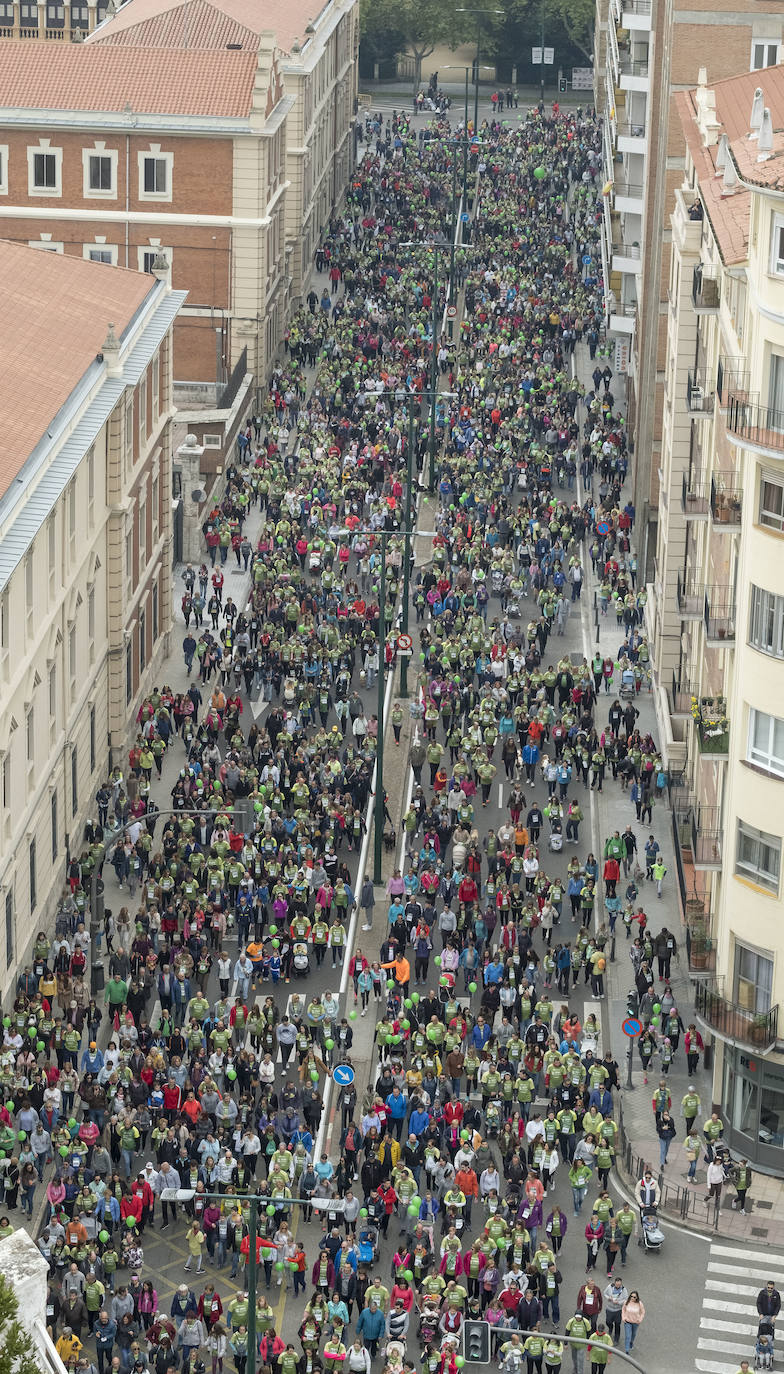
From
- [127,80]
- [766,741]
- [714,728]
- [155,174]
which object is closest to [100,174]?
[155,174]

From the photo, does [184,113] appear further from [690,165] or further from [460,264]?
[690,165]

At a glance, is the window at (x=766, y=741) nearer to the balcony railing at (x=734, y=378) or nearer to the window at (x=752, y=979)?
the window at (x=752, y=979)

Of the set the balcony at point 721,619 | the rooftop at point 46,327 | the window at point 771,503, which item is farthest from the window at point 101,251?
the window at point 771,503

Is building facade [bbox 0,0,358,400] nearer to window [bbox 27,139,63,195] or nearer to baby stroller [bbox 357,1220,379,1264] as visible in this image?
window [bbox 27,139,63,195]

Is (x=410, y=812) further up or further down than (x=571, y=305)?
further down

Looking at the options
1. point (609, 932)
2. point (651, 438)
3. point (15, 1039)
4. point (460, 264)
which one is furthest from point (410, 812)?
point (460, 264)
